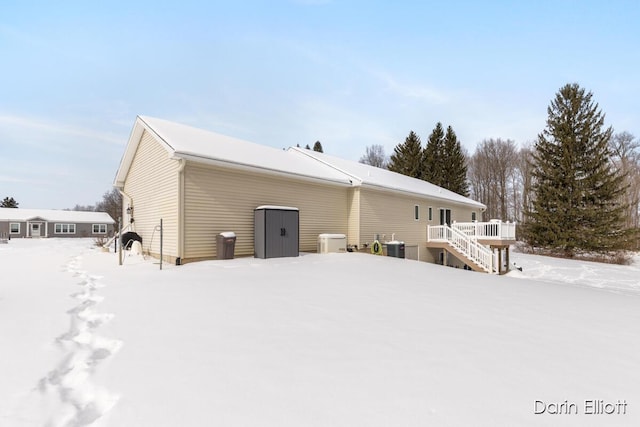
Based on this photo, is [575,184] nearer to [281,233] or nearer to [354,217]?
[354,217]

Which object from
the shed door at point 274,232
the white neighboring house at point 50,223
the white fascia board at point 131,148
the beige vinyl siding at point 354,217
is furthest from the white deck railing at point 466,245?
the white neighboring house at point 50,223

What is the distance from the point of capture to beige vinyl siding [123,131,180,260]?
32.8 feet

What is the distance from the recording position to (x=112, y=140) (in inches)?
880

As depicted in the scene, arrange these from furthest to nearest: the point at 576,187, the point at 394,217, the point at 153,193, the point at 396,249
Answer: the point at 576,187
the point at 394,217
the point at 396,249
the point at 153,193

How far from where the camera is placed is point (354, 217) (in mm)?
14211

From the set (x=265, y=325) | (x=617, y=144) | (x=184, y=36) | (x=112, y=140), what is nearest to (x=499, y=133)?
(x=617, y=144)

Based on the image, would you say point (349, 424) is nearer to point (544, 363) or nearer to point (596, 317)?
point (544, 363)

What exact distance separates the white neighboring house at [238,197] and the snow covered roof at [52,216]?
34.5 meters

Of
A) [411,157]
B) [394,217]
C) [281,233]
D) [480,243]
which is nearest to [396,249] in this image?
[394,217]

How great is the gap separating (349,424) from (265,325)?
206 cm

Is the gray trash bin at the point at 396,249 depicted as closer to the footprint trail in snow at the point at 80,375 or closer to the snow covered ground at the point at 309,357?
the snow covered ground at the point at 309,357

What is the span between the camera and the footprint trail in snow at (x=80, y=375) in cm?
205
